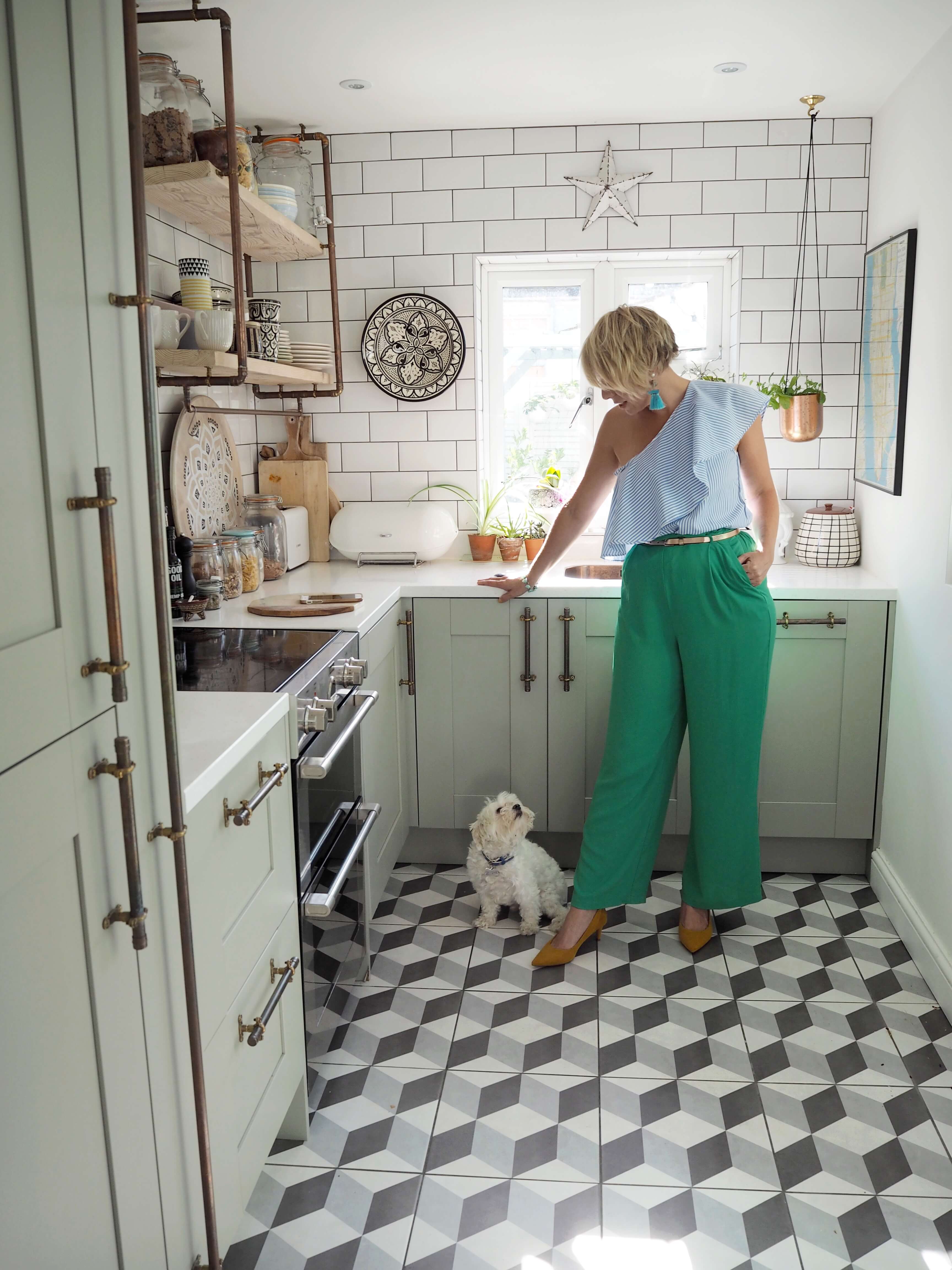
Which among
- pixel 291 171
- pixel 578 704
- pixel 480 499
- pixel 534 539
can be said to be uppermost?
pixel 291 171

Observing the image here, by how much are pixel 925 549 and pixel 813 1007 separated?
45.5 inches

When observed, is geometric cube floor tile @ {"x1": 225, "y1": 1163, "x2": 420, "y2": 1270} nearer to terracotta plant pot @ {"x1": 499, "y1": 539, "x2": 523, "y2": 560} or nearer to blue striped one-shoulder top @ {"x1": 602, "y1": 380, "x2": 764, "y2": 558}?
blue striped one-shoulder top @ {"x1": 602, "y1": 380, "x2": 764, "y2": 558}

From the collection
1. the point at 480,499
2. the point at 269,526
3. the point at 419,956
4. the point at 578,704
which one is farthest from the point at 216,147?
the point at 419,956

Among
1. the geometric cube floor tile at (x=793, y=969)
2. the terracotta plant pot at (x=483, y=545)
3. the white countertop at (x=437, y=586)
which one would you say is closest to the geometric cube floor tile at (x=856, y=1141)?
the geometric cube floor tile at (x=793, y=969)

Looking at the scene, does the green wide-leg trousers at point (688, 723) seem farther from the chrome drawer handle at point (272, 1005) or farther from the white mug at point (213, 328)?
the white mug at point (213, 328)

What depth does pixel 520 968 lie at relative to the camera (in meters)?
2.57

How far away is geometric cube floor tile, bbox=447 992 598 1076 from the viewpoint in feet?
7.18

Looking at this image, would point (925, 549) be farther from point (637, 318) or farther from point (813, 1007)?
point (813, 1007)

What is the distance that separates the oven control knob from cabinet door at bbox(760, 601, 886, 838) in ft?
4.20

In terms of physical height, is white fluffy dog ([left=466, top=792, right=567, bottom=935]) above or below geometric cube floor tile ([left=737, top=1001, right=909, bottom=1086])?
above

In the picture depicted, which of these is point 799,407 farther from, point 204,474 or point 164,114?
point 164,114

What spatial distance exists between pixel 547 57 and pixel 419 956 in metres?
2.35

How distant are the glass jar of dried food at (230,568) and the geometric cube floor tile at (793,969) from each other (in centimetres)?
161

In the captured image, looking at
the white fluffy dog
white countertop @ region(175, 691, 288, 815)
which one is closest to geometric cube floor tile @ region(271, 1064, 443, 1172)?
the white fluffy dog
